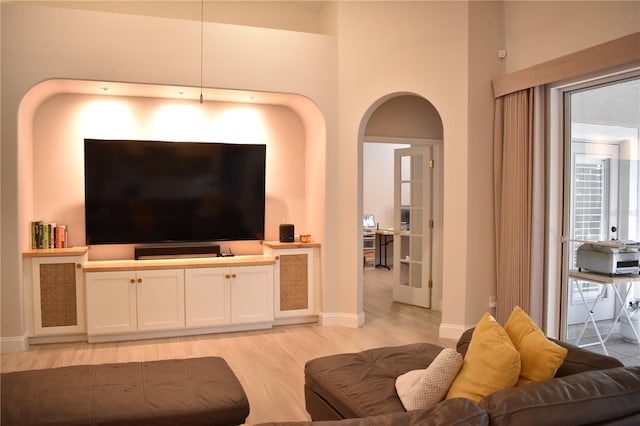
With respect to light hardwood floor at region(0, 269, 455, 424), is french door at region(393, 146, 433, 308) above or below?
above

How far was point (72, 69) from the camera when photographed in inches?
183

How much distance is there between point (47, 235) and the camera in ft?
16.2

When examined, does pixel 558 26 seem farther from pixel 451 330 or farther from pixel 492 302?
pixel 451 330

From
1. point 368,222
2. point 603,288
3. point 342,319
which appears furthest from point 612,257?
point 368,222

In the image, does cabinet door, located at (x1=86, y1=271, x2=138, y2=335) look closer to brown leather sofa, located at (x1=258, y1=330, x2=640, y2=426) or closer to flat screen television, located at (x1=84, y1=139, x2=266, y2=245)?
flat screen television, located at (x1=84, y1=139, x2=266, y2=245)

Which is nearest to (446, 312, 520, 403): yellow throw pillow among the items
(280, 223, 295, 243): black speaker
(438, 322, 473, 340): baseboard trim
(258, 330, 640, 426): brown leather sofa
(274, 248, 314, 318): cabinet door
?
(258, 330, 640, 426): brown leather sofa

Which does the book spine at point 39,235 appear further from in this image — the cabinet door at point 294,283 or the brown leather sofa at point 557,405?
the brown leather sofa at point 557,405

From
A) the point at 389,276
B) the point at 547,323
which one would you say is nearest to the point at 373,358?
the point at 547,323

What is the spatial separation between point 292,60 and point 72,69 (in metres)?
2.07

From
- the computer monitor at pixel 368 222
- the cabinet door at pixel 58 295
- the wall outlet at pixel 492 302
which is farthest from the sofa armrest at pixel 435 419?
the computer monitor at pixel 368 222

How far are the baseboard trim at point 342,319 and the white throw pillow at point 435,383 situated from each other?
121 inches

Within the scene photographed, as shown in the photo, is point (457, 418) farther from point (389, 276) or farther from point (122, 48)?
point (389, 276)

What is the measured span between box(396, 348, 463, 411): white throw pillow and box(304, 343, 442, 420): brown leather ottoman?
0.30ft

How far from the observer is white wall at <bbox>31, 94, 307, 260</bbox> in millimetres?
5129
